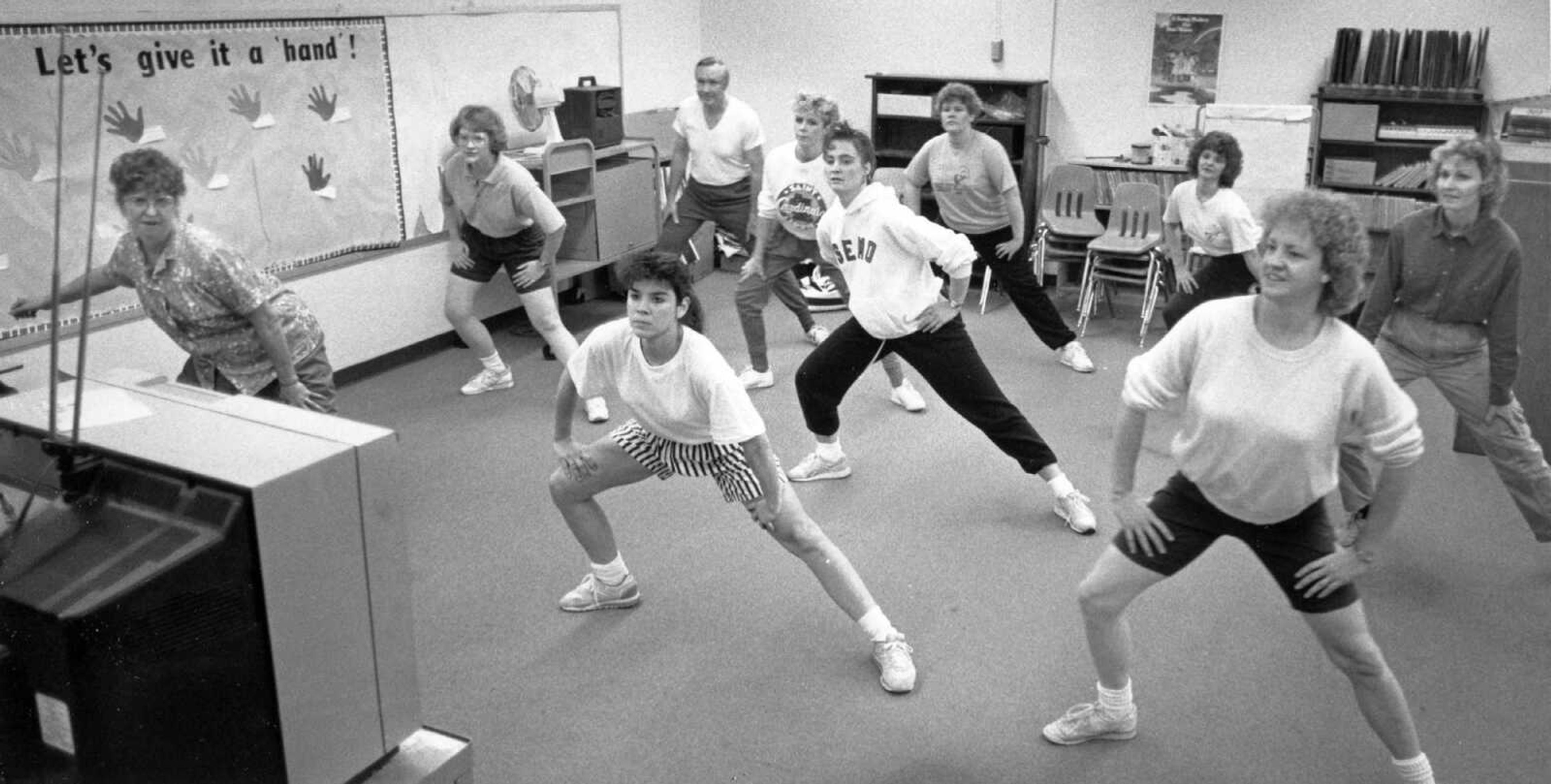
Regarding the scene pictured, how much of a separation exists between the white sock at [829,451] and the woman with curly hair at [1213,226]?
1.71 m

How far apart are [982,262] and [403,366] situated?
3.05 metres

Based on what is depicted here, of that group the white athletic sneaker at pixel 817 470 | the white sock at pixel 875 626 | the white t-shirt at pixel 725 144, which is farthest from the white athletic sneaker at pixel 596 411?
the white sock at pixel 875 626

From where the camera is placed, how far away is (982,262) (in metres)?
7.01

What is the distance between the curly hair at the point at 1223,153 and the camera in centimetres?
558

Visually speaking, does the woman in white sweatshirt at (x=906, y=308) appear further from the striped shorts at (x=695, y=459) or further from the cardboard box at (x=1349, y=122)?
the cardboard box at (x=1349, y=122)

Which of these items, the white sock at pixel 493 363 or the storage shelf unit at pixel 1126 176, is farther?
the storage shelf unit at pixel 1126 176

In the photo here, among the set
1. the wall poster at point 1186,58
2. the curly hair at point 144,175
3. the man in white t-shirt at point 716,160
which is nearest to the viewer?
the curly hair at point 144,175

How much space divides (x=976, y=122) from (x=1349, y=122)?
211 cm

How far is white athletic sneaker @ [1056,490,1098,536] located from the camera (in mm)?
4602

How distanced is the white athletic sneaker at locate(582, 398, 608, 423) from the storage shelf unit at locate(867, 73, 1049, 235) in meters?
3.13

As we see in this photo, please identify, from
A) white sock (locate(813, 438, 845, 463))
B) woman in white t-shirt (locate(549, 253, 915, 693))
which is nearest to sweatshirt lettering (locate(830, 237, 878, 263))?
white sock (locate(813, 438, 845, 463))

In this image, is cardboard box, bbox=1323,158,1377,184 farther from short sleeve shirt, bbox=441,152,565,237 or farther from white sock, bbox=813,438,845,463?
short sleeve shirt, bbox=441,152,565,237

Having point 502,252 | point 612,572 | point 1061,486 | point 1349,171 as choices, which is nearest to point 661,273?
point 612,572

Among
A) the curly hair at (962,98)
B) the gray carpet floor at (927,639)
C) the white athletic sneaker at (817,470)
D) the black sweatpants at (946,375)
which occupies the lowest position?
the gray carpet floor at (927,639)
